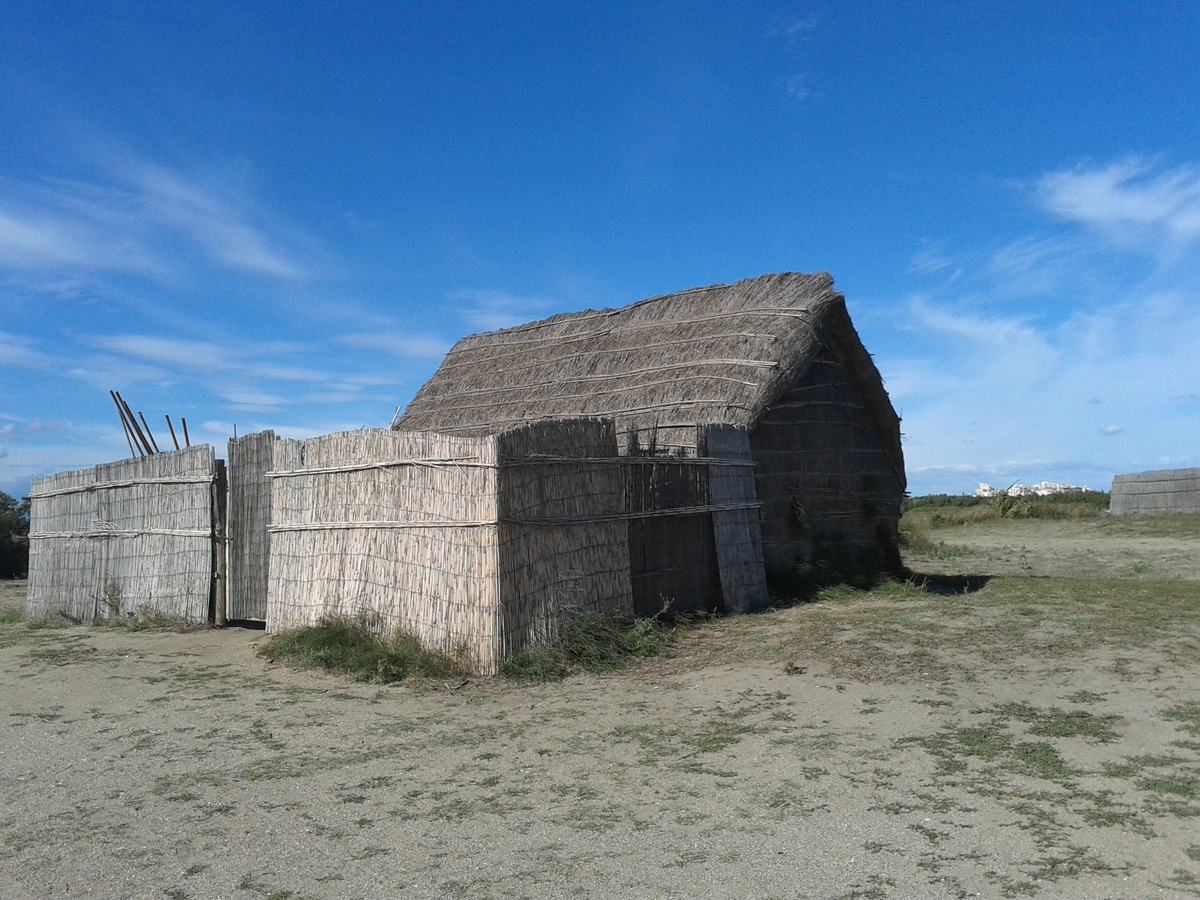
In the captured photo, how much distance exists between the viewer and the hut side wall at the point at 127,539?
10859mm

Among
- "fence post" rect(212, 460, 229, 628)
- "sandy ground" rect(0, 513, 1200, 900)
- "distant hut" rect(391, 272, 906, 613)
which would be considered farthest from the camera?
"fence post" rect(212, 460, 229, 628)

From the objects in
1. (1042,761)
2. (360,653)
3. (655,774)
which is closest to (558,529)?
(360,653)

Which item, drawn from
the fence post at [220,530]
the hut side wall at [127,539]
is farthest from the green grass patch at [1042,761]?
the hut side wall at [127,539]

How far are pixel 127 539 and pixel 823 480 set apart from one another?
30.2ft

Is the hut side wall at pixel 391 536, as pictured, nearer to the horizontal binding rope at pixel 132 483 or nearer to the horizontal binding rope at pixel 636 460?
the horizontal binding rope at pixel 636 460

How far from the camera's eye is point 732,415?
11.3 metres

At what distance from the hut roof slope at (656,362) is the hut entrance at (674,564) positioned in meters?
1.77

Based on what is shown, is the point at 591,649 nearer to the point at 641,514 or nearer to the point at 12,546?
the point at 641,514

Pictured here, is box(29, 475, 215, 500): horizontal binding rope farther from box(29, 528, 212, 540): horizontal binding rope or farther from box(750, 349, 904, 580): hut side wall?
box(750, 349, 904, 580): hut side wall

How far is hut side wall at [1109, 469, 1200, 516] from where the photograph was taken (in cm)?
2723

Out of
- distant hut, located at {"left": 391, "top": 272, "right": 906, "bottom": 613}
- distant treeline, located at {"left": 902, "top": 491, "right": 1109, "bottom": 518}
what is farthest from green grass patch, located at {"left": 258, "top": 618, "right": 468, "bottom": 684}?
distant treeline, located at {"left": 902, "top": 491, "right": 1109, "bottom": 518}

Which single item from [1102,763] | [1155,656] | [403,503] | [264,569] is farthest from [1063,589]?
[264,569]

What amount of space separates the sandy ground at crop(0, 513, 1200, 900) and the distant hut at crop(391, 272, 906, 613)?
1.63 metres

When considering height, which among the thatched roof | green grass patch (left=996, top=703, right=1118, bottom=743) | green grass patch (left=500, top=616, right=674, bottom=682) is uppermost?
the thatched roof
